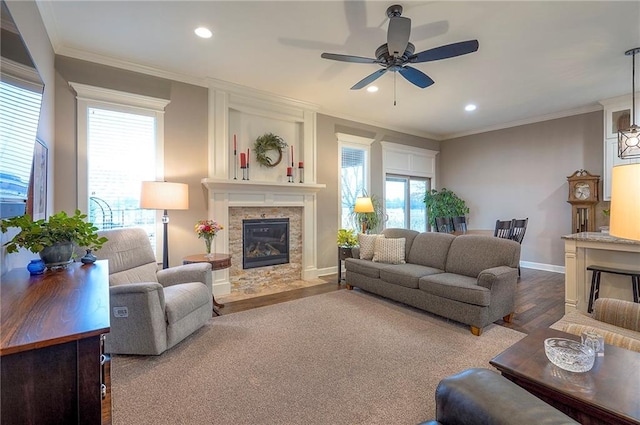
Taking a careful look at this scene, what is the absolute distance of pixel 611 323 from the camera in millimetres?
2012

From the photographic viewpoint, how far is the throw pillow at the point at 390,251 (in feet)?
13.4

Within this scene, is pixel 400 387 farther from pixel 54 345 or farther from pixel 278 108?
pixel 278 108

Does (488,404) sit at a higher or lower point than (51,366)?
lower

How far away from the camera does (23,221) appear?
1598mm

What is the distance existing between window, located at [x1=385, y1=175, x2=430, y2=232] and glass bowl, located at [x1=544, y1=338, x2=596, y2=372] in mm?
4909

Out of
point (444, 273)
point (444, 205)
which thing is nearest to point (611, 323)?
point (444, 273)

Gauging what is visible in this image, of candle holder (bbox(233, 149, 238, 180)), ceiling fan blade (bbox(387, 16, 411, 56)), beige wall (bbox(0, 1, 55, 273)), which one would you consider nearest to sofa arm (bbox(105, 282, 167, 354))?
beige wall (bbox(0, 1, 55, 273))

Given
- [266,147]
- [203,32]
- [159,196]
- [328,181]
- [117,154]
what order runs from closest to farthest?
[203,32] < [159,196] < [117,154] < [266,147] < [328,181]

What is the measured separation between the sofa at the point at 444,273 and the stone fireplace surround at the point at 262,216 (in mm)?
1007

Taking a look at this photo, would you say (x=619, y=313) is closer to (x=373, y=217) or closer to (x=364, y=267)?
(x=364, y=267)

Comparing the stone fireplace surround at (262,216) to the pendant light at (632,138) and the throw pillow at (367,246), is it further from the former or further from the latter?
the pendant light at (632,138)

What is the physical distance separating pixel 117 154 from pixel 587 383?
177 inches

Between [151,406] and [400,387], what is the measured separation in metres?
1.63

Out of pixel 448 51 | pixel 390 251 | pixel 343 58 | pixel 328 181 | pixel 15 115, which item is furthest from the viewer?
pixel 328 181
